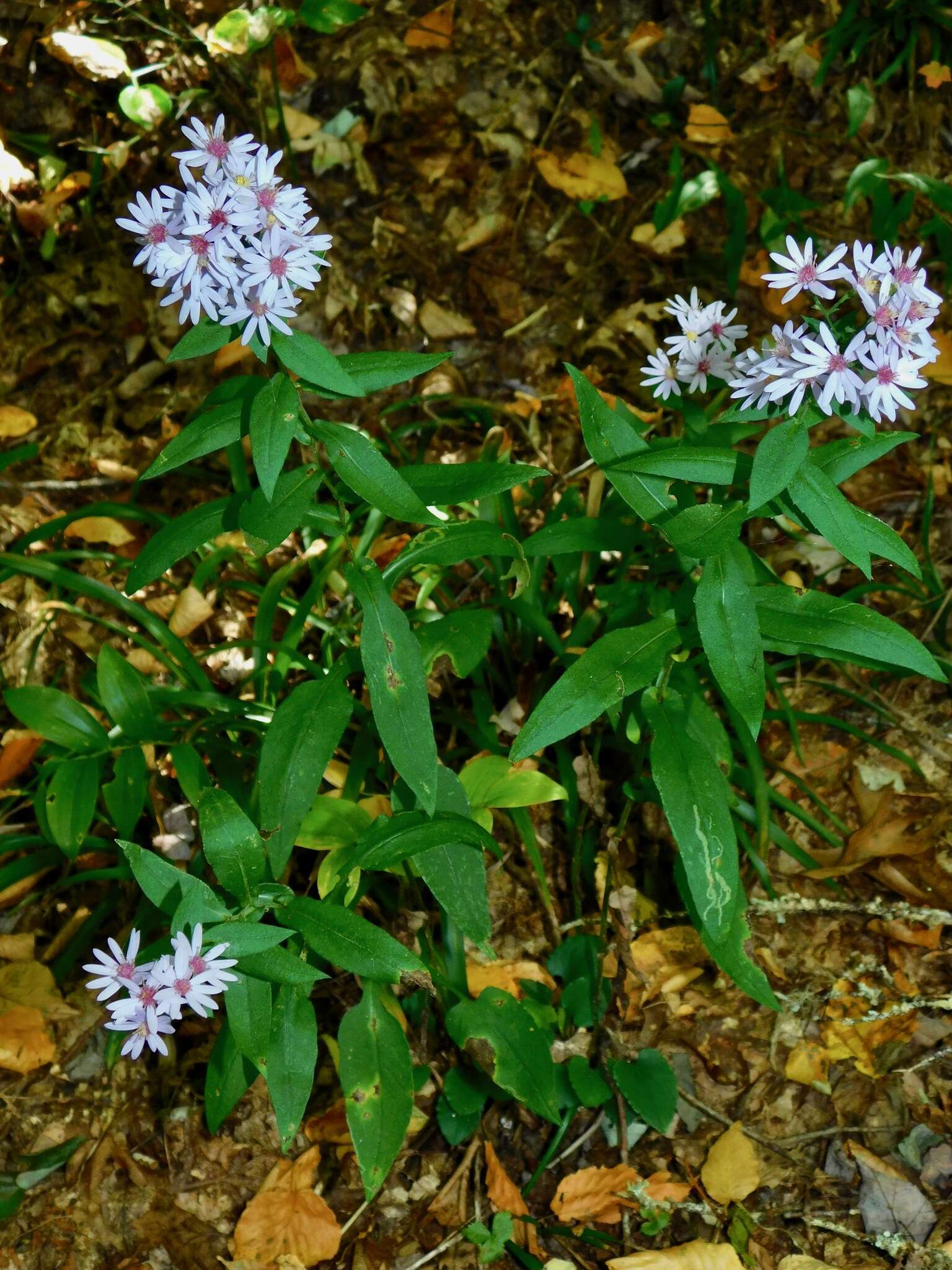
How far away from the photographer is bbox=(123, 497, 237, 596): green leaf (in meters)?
2.07

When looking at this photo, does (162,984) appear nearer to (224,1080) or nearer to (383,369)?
(224,1080)

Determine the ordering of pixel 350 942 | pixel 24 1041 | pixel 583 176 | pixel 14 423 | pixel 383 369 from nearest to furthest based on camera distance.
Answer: pixel 350 942 → pixel 383 369 → pixel 24 1041 → pixel 14 423 → pixel 583 176

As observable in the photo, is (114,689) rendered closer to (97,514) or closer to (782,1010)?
(97,514)

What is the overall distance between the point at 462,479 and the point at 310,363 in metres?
0.44

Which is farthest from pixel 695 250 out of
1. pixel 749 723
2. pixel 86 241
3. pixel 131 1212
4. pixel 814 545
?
pixel 131 1212

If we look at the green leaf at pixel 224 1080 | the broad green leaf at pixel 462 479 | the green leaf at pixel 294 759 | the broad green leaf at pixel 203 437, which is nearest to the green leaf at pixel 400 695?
the green leaf at pixel 294 759

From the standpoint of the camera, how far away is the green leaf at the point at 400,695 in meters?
1.92

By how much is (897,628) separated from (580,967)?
42.0 inches

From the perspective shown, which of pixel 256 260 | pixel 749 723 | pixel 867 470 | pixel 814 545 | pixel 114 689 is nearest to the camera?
pixel 256 260

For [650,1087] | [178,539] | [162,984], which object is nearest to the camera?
[162,984]

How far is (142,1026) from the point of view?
1649 mm

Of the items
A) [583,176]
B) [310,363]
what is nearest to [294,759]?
[310,363]

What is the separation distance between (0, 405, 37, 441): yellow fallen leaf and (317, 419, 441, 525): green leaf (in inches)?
77.2

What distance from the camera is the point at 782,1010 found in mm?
2520
